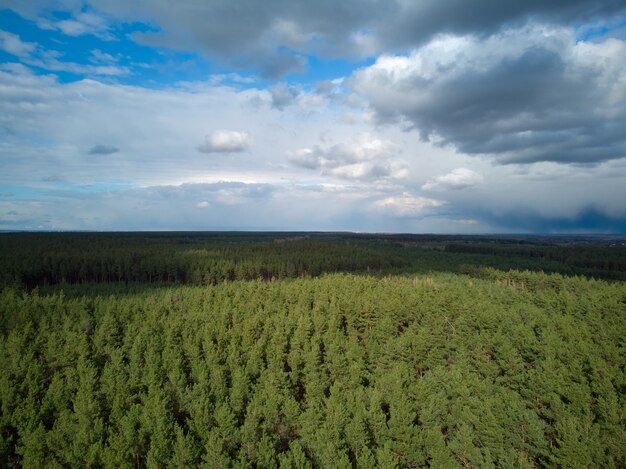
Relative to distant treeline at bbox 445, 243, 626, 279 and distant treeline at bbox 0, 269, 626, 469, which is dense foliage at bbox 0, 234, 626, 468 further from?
distant treeline at bbox 445, 243, 626, 279

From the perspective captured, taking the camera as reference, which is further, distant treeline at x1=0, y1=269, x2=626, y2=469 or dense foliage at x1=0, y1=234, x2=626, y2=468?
dense foliage at x1=0, y1=234, x2=626, y2=468

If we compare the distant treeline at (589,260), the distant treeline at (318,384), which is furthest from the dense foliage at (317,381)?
the distant treeline at (589,260)

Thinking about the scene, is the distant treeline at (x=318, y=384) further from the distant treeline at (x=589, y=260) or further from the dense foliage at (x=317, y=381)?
the distant treeline at (x=589, y=260)

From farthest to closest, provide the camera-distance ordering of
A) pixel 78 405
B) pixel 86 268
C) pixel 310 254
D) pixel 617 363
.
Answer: pixel 310 254 → pixel 86 268 → pixel 617 363 → pixel 78 405

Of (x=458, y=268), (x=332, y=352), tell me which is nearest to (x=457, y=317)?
(x=332, y=352)

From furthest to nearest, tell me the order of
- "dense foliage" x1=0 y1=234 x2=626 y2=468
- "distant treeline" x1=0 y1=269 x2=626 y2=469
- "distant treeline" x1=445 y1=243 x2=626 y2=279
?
Result: "distant treeline" x1=445 y1=243 x2=626 y2=279 → "dense foliage" x1=0 y1=234 x2=626 y2=468 → "distant treeline" x1=0 y1=269 x2=626 y2=469

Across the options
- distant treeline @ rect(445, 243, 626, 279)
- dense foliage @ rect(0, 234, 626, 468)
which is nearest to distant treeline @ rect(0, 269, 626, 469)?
dense foliage @ rect(0, 234, 626, 468)

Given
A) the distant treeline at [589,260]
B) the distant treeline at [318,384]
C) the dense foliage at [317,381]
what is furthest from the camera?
the distant treeline at [589,260]

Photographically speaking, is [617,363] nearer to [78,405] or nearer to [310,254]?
[78,405]

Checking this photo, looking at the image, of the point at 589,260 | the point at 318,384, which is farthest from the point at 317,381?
the point at 589,260
